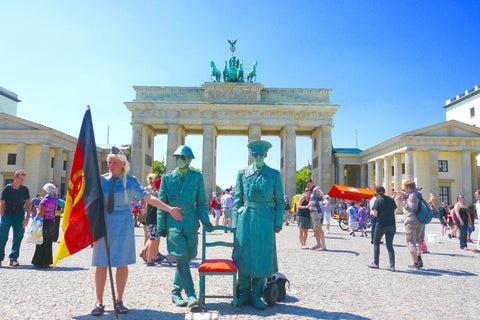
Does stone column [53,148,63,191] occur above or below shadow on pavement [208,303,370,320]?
above

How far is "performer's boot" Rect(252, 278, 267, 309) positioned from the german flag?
210cm

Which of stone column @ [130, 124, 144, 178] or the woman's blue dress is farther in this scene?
stone column @ [130, 124, 144, 178]

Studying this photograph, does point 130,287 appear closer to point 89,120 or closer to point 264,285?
point 264,285

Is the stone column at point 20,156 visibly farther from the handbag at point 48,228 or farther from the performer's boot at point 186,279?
the performer's boot at point 186,279

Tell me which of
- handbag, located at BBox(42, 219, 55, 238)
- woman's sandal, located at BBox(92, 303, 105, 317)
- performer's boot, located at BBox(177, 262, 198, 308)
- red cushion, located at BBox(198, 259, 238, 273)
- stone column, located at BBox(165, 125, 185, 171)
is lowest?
woman's sandal, located at BBox(92, 303, 105, 317)

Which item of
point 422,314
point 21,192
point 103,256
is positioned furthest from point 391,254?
point 21,192

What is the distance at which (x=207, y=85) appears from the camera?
143ft

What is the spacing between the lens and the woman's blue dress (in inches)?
167

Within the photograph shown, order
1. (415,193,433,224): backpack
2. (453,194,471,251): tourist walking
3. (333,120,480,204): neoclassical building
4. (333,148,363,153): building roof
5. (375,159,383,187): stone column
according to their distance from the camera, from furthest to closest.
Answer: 1. (333,148,363,153): building roof
2. (375,159,383,187): stone column
3. (333,120,480,204): neoclassical building
4. (453,194,471,251): tourist walking
5. (415,193,433,224): backpack

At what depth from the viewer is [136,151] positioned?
42719 millimetres

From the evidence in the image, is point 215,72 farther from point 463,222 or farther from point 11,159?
point 463,222

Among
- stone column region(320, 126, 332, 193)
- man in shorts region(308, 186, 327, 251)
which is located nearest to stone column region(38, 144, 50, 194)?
stone column region(320, 126, 332, 193)

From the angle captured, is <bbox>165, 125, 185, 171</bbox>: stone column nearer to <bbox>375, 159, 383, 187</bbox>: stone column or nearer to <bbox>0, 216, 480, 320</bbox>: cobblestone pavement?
<bbox>375, 159, 383, 187</bbox>: stone column

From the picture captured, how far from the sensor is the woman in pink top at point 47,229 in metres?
7.27
